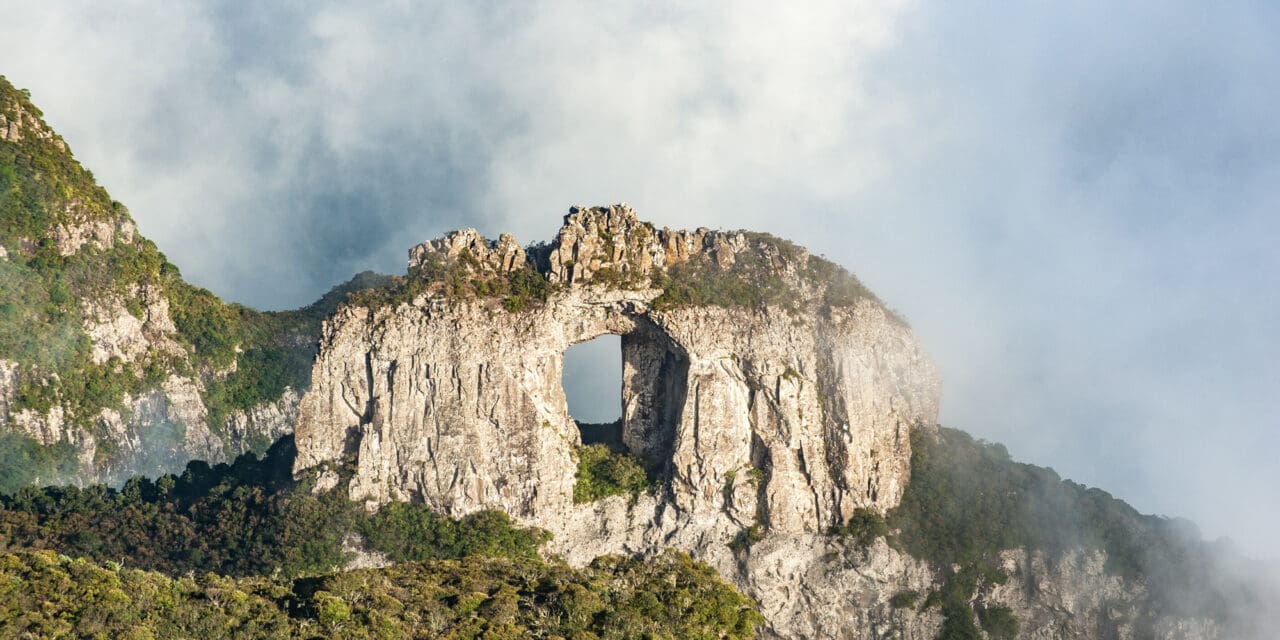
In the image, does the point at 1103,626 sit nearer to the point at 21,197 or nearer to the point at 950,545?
the point at 950,545

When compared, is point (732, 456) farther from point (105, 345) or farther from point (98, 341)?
point (98, 341)

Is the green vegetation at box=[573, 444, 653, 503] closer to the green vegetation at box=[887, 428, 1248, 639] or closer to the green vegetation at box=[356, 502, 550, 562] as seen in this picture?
the green vegetation at box=[356, 502, 550, 562]

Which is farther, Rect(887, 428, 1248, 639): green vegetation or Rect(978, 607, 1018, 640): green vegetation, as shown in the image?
Rect(887, 428, 1248, 639): green vegetation

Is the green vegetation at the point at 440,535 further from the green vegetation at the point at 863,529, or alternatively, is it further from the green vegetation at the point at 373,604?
the green vegetation at the point at 373,604

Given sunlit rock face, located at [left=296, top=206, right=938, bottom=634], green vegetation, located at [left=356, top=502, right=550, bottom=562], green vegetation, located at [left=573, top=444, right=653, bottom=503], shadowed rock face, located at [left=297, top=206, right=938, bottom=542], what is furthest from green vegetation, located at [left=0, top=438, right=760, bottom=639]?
green vegetation, located at [left=573, top=444, right=653, bottom=503]

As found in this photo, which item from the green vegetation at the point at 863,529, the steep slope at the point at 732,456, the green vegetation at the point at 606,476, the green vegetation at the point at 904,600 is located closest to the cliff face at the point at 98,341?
the steep slope at the point at 732,456

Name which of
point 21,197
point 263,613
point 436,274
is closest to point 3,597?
point 263,613
